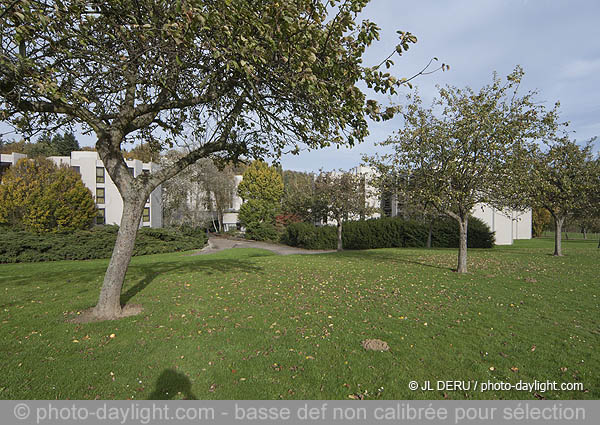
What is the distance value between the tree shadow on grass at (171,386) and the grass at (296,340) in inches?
0.6

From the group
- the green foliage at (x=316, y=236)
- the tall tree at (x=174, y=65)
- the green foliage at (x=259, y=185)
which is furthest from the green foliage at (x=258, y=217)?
the tall tree at (x=174, y=65)

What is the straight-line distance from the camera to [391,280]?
9.96 metres

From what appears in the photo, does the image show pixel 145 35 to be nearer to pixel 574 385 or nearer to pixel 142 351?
pixel 142 351

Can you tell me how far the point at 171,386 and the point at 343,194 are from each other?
2501 cm

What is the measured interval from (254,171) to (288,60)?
142 ft

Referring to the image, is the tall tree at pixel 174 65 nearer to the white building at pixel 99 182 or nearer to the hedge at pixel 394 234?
the hedge at pixel 394 234

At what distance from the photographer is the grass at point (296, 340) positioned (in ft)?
12.1

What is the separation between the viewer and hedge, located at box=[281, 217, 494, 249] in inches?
1151

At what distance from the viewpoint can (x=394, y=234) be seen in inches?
1228

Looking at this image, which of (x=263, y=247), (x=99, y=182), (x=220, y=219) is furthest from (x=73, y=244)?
(x=220, y=219)

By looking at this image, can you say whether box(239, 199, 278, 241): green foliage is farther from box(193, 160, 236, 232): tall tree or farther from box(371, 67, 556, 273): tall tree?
box(371, 67, 556, 273): tall tree

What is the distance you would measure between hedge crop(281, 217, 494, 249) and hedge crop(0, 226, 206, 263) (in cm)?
1332

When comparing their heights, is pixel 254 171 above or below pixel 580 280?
above
